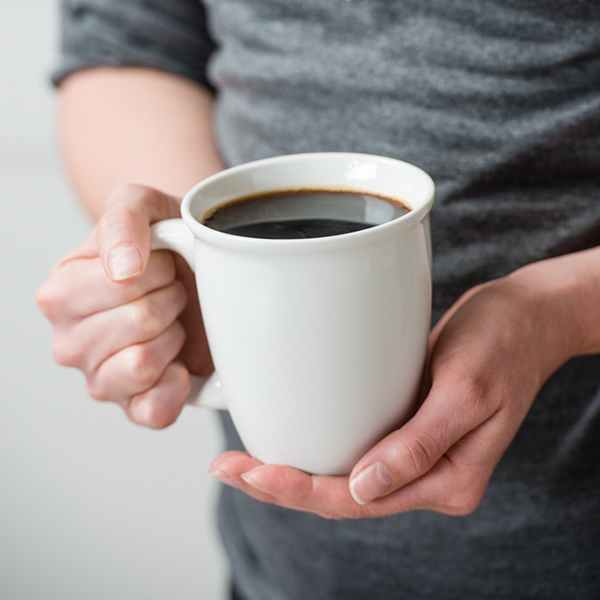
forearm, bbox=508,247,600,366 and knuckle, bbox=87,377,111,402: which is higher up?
forearm, bbox=508,247,600,366

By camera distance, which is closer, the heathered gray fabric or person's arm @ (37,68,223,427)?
person's arm @ (37,68,223,427)

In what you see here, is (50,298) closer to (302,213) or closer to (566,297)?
(302,213)

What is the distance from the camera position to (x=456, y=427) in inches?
19.0

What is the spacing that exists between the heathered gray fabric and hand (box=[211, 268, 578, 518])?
14cm

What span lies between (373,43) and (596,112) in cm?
23

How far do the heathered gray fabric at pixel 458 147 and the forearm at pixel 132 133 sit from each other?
0.04m

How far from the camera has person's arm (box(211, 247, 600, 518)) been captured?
48 centimetres

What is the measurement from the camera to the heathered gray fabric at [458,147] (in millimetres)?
613

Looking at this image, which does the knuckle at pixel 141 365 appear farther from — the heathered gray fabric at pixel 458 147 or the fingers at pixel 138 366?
the heathered gray fabric at pixel 458 147

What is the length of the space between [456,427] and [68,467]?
1.40 metres

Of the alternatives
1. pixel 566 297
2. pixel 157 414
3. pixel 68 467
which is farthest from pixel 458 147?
pixel 68 467

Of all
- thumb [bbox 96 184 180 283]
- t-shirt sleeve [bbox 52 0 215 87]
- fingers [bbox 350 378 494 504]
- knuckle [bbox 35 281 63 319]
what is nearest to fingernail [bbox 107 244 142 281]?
thumb [bbox 96 184 180 283]

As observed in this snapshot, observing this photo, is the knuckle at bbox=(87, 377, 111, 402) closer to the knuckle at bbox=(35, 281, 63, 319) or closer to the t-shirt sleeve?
the knuckle at bbox=(35, 281, 63, 319)

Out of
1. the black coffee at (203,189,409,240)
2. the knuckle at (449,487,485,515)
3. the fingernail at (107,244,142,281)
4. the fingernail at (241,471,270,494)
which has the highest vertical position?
the black coffee at (203,189,409,240)
